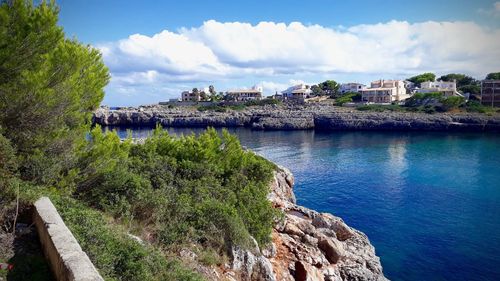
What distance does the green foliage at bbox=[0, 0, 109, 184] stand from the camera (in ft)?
36.3

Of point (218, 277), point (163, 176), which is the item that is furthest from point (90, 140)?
point (218, 277)

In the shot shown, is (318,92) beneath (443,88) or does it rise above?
beneath

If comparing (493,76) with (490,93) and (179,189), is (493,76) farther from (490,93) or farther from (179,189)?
(179,189)

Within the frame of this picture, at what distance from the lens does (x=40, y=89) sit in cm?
1122

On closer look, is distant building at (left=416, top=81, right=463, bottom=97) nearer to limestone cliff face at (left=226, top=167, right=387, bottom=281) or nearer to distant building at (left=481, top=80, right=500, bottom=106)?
distant building at (left=481, top=80, right=500, bottom=106)

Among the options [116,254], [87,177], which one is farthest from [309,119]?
[116,254]

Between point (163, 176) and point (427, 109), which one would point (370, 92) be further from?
point (163, 176)

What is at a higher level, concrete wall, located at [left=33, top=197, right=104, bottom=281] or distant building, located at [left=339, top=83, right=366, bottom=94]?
distant building, located at [left=339, top=83, right=366, bottom=94]

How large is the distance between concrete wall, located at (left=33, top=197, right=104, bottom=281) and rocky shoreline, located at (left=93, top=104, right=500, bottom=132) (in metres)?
65.8

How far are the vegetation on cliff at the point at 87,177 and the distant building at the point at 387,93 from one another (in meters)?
108

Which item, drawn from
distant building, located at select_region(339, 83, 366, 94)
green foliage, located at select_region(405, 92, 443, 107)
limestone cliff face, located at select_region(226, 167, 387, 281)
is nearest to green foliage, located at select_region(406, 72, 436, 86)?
distant building, located at select_region(339, 83, 366, 94)

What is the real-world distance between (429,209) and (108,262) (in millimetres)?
27929

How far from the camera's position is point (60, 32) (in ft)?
39.5

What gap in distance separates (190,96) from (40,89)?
137523mm
